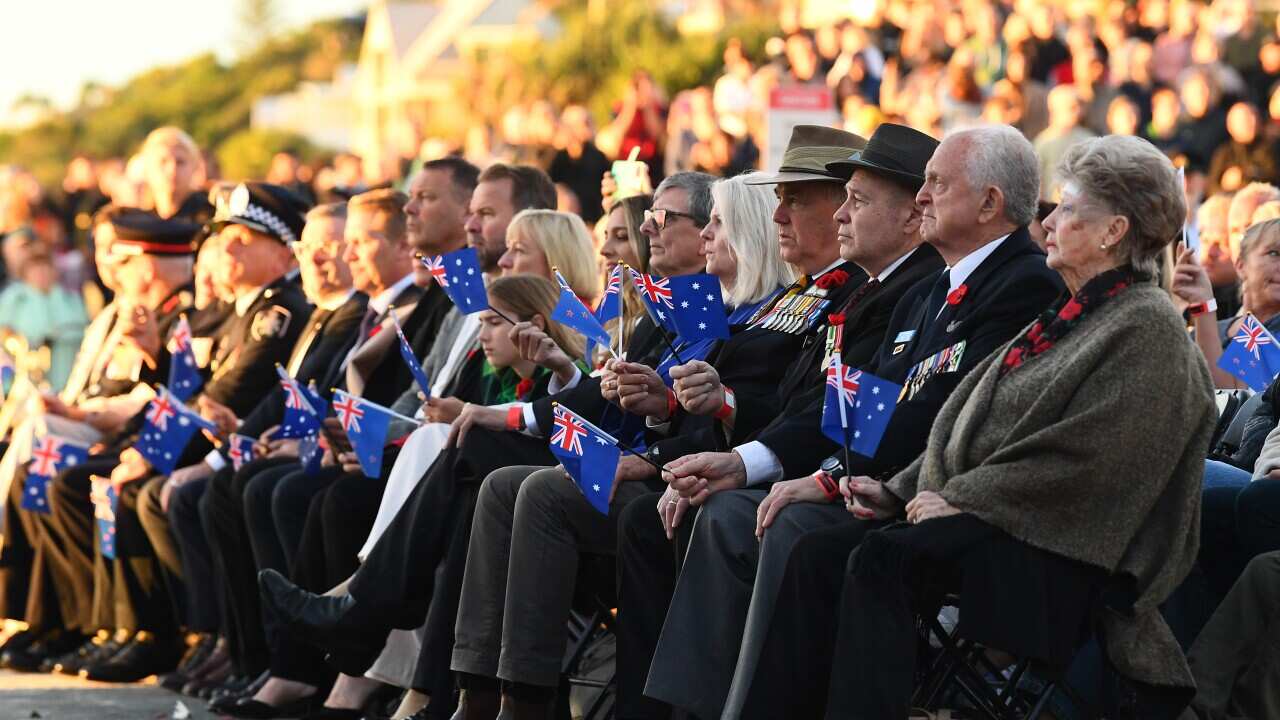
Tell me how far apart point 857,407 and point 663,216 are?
89.2 inches

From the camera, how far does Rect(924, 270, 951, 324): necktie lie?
6.14m

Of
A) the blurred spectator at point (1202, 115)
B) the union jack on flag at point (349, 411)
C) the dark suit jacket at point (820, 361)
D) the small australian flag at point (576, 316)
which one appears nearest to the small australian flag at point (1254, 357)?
the dark suit jacket at point (820, 361)

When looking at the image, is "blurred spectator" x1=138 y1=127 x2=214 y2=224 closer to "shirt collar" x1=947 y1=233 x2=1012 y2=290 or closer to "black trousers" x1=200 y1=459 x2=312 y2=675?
"black trousers" x1=200 y1=459 x2=312 y2=675

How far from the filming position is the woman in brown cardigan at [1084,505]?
210 inches

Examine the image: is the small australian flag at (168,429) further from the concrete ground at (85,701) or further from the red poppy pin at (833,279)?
the red poppy pin at (833,279)

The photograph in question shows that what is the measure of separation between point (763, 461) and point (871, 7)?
1702cm

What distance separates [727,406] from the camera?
6.68 m

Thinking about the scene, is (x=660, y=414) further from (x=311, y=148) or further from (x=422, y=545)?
(x=311, y=148)

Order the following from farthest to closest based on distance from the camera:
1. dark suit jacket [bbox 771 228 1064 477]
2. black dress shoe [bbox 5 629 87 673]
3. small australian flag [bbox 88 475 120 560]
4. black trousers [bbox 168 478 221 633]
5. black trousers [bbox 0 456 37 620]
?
black trousers [bbox 0 456 37 620] → black dress shoe [bbox 5 629 87 673] → small australian flag [bbox 88 475 120 560] → black trousers [bbox 168 478 221 633] → dark suit jacket [bbox 771 228 1064 477]

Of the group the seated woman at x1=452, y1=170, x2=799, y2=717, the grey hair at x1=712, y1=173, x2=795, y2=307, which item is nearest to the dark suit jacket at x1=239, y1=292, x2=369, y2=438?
the seated woman at x1=452, y1=170, x2=799, y2=717

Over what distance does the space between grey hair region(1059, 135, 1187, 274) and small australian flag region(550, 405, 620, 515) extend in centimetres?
174

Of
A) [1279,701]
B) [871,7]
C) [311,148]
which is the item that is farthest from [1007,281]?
[311,148]

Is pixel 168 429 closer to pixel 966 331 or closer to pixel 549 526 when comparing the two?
pixel 549 526

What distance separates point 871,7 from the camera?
2273 centimetres
